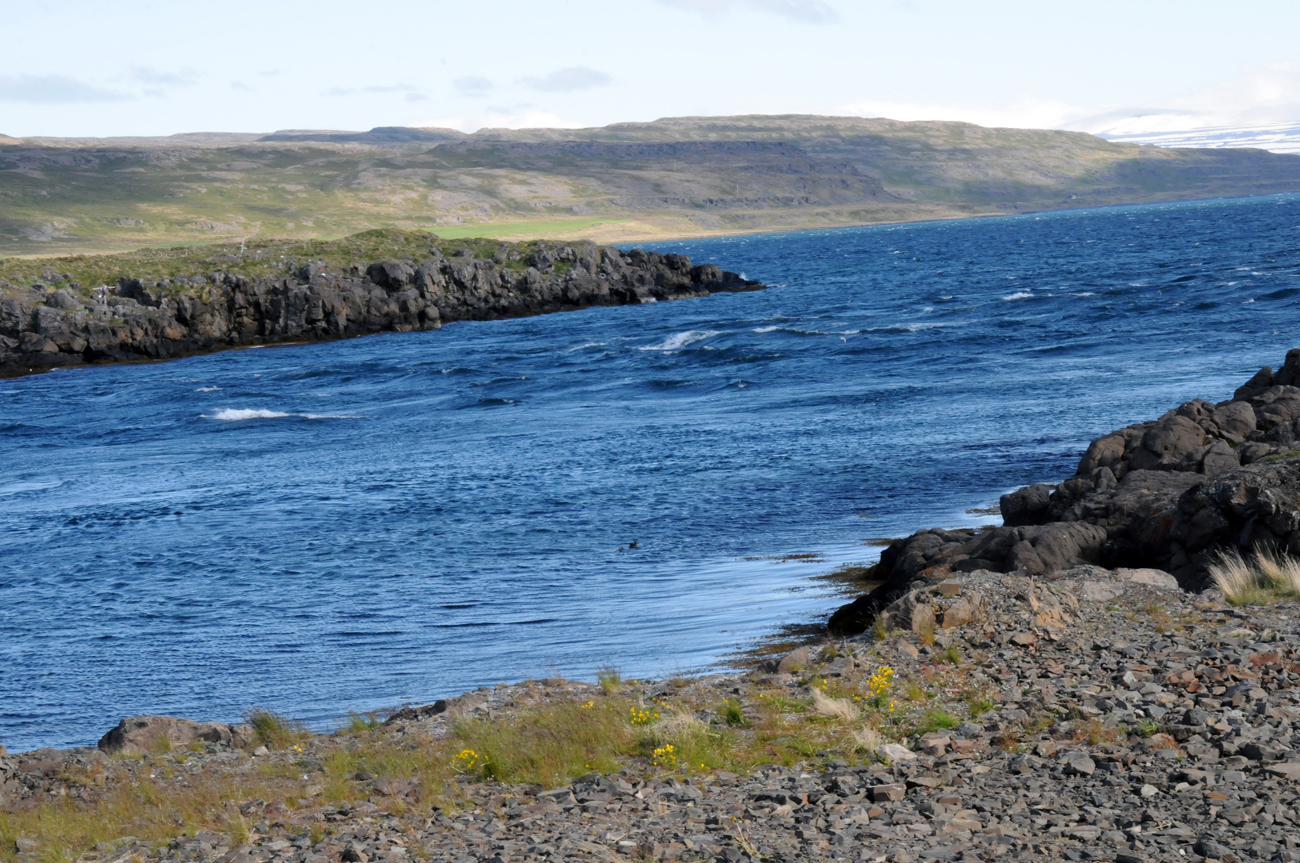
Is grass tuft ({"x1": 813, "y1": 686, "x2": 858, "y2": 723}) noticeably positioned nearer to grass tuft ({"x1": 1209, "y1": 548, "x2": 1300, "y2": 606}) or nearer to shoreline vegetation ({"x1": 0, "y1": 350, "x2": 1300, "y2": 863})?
shoreline vegetation ({"x1": 0, "y1": 350, "x2": 1300, "y2": 863})

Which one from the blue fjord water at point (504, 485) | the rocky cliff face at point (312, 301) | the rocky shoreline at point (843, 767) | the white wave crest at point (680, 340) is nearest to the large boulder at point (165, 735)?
the rocky shoreline at point (843, 767)

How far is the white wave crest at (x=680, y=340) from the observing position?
5862 centimetres

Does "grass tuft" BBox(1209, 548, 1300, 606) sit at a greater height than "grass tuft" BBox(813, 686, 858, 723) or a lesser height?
greater

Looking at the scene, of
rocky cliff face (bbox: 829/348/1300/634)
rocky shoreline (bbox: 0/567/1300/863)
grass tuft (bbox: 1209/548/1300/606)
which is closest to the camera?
rocky shoreline (bbox: 0/567/1300/863)

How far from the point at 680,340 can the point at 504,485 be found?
34.6 meters

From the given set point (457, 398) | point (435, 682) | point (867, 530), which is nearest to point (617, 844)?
point (435, 682)

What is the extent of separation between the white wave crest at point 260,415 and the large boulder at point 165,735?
31.4 m

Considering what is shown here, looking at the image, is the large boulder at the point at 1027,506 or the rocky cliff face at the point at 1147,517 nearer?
the rocky cliff face at the point at 1147,517

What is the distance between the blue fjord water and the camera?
1553 cm

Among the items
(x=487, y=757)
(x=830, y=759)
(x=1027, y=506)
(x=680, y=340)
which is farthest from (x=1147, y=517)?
(x=680, y=340)

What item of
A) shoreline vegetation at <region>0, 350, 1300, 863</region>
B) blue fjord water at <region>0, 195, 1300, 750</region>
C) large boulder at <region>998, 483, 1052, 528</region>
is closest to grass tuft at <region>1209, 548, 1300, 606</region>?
shoreline vegetation at <region>0, 350, 1300, 863</region>

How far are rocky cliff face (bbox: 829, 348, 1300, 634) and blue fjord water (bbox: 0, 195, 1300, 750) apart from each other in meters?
2.02

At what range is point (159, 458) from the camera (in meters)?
35.4

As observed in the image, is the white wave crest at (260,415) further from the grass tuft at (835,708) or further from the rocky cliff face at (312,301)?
the grass tuft at (835,708)
